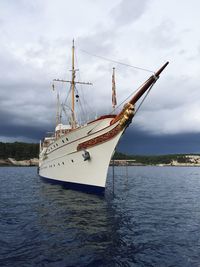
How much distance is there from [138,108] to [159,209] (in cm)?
846

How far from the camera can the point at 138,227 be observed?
17.1 meters

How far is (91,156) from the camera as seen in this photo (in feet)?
96.5

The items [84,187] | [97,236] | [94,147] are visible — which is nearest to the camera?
[97,236]

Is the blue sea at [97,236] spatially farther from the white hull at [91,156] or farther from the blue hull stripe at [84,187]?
the white hull at [91,156]

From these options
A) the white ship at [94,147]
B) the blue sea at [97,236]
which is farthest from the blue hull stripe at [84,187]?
the blue sea at [97,236]

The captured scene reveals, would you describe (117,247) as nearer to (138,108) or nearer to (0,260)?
(0,260)

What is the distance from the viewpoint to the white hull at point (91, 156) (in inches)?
1110

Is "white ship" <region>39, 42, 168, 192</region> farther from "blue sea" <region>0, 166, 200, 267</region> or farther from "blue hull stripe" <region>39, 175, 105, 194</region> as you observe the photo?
"blue sea" <region>0, 166, 200, 267</region>

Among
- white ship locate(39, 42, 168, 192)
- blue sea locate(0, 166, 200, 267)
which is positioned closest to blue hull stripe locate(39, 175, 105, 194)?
white ship locate(39, 42, 168, 192)

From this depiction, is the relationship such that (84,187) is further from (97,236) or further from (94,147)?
(97,236)

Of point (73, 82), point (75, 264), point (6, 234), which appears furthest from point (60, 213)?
point (73, 82)

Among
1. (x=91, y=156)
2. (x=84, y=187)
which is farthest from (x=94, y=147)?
(x=84, y=187)

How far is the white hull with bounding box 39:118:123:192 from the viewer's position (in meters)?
28.2

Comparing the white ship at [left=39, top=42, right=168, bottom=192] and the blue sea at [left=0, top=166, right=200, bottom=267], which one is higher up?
the white ship at [left=39, top=42, right=168, bottom=192]
